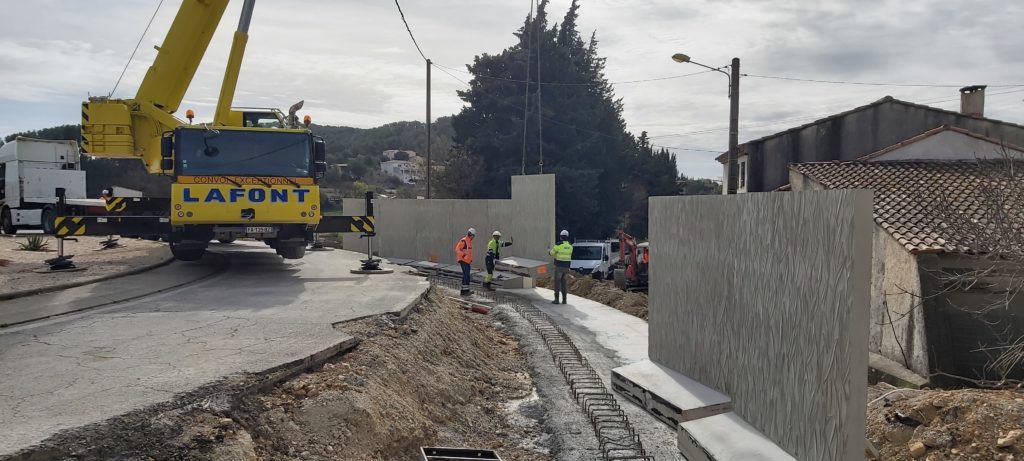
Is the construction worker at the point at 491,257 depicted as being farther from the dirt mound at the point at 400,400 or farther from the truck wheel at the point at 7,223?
the truck wheel at the point at 7,223

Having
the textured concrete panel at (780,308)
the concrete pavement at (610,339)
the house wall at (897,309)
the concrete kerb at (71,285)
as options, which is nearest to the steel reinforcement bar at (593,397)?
the concrete pavement at (610,339)

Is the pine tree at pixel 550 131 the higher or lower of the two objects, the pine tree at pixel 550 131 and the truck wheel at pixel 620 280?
the higher

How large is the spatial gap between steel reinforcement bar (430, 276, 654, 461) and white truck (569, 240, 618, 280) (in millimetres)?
14070

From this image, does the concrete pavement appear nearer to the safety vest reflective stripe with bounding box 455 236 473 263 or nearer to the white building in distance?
the safety vest reflective stripe with bounding box 455 236 473 263

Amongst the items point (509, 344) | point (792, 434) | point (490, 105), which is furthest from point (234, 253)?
point (490, 105)

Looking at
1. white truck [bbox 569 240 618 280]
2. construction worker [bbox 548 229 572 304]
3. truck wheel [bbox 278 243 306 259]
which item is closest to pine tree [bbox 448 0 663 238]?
white truck [bbox 569 240 618 280]

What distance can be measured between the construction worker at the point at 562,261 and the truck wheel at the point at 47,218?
1706cm

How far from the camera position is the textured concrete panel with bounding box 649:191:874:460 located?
13.9ft

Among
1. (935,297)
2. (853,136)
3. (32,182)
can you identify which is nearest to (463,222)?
(935,297)

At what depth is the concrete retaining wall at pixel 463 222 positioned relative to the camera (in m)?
19.1

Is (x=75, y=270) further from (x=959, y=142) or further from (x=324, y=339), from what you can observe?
(x=959, y=142)

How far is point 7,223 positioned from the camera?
79.6ft

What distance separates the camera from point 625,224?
47812 mm

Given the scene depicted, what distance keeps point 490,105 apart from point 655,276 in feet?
117
